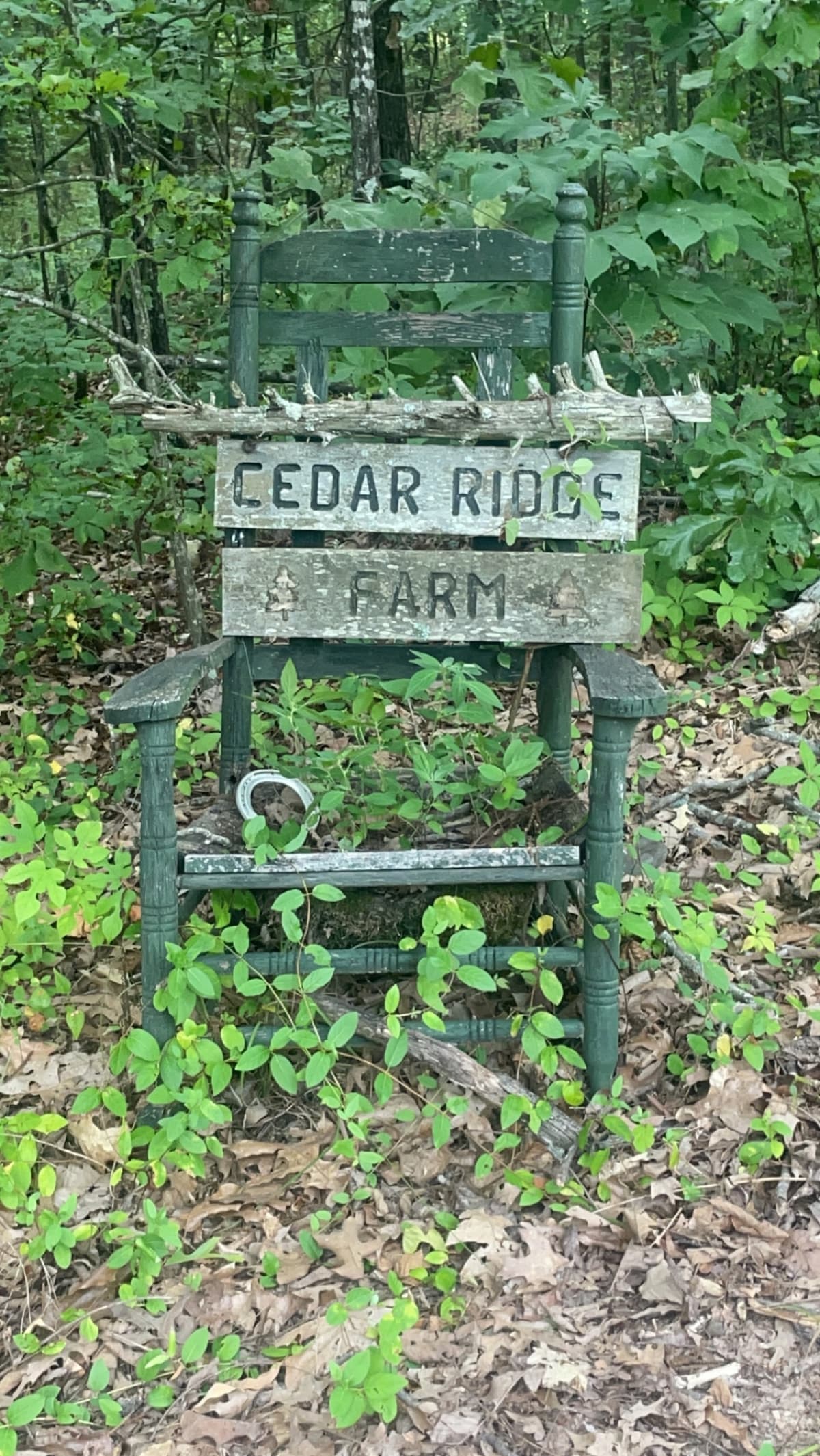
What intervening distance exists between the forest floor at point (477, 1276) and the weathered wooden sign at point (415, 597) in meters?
0.84

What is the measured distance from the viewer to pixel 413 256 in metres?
2.86

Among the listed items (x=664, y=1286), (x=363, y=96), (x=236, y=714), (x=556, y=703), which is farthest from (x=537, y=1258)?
(x=363, y=96)

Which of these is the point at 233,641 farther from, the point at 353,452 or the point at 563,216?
the point at 563,216

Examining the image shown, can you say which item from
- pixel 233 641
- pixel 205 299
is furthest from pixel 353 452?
pixel 205 299

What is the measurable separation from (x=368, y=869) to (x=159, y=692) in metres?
0.54

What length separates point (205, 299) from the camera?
8922mm

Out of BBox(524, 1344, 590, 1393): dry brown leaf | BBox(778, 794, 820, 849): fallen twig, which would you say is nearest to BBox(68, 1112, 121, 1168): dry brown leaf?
BBox(524, 1344, 590, 1393): dry brown leaf

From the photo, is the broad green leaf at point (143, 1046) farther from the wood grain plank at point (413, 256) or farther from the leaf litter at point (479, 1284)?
the wood grain plank at point (413, 256)

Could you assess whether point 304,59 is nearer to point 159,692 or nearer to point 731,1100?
point 159,692

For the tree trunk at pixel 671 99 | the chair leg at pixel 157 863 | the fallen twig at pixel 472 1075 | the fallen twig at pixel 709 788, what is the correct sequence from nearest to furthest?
the chair leg at pixel 157 863 < the fallen twig at pixel 472 1075 < the fallen twig at pixel 709 788 < the tree trunk at pixel 671 99

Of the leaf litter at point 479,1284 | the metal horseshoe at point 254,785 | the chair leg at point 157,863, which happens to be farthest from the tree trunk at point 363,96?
the leaf litter at point 479,1284

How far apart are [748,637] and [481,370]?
1.89m

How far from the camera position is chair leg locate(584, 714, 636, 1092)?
7.77 feet

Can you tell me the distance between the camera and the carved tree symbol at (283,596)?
2844 mm
